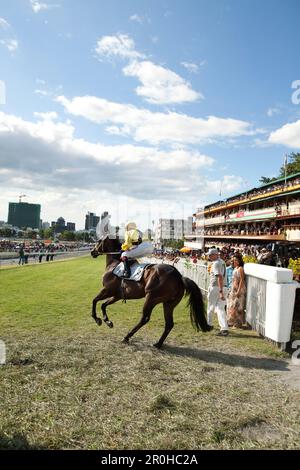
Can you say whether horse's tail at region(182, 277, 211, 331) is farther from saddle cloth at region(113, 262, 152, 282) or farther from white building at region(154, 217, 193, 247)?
white building at region(154, 217, 193, 247)

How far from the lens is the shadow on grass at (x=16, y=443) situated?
10.8ft

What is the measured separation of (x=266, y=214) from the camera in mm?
38375

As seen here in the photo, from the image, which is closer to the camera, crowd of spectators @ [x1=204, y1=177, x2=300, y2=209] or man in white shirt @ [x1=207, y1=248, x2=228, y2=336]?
man in white shirt @ [x1=207, y1=248, x2=228, y2=336]

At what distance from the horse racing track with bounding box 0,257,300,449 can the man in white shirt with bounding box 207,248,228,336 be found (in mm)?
582

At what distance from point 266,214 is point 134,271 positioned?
111 ft

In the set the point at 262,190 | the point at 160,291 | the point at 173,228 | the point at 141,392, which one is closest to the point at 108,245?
the point at 160,291

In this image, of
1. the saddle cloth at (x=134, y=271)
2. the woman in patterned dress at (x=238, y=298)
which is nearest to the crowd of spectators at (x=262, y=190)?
the woman in patterned dress at (x=238, y=298)

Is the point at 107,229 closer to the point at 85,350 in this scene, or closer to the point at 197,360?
the point at 85,350

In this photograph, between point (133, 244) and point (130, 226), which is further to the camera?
point (130, 226)

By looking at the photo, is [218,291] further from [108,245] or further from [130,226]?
[108,245]

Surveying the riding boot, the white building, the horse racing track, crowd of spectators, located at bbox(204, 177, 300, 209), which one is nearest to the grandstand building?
crowd of spectators, located at bbox(204, 177, 300, 209)

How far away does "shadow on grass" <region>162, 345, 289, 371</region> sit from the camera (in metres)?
6.03

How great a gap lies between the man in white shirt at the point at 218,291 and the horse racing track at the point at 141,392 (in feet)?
1.91
